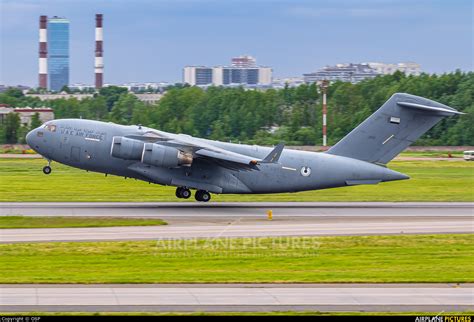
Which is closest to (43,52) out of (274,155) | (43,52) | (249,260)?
(43,52)

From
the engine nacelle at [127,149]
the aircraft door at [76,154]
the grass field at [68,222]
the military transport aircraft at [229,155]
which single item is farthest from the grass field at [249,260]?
the aircraft door at [76,154]

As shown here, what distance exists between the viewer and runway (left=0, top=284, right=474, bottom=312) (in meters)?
18.0

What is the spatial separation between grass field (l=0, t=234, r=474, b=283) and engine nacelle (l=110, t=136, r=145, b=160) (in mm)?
10225

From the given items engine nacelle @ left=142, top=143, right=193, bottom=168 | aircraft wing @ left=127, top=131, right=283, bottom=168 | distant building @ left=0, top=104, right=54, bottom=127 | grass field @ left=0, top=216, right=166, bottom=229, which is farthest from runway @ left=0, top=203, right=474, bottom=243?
distant building @ left=0, top=104, right=54, bottom=127

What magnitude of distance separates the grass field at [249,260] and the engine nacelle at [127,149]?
33.5 feet

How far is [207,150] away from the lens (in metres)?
37.8

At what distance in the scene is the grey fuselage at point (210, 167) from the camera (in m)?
38.1

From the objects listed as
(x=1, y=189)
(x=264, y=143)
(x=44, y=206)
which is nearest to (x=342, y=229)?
(x=44, y=206)

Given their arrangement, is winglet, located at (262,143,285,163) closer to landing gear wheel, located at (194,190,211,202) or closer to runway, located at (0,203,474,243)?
runway, located at (0,203,474,243)

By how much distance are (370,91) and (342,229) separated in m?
86.2

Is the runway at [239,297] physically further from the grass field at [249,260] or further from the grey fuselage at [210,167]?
the grey fuselage at [210,167]

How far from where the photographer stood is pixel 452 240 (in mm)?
29141

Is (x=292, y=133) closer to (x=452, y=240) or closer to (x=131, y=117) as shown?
(x=131, y=117)

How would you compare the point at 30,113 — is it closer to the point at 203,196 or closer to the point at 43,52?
the point at 203,196
